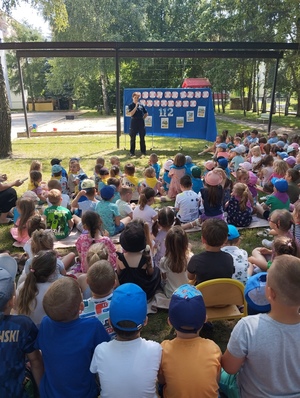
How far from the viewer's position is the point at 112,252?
387cm

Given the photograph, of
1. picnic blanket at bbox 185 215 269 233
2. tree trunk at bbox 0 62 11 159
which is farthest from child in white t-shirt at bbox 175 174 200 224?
tree trunk at bbox 0 62 11 159

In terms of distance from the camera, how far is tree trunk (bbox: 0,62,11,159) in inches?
444

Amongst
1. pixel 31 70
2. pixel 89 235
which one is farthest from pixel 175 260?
pixel 31 70

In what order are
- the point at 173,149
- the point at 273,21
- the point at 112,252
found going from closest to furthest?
the point at 112,252
the point at 173,149
the point at 273,21

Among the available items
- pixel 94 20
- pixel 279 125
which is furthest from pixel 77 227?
pixel 94 20

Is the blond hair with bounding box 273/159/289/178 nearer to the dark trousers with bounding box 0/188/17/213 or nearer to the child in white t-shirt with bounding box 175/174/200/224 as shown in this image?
the child in white t-shirt with bounding box 175/174/200/224

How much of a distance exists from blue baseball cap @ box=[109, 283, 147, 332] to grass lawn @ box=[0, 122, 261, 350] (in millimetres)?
1509

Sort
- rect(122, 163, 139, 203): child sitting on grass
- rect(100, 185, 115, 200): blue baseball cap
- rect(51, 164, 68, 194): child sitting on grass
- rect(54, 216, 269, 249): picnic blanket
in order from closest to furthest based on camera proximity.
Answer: rect(100, 185, 115, 200): blue baseball cap, rect(54, 216, 269, 249): picnic blanket, rect(51, 164, 68, 194): child sitting on grass, rect(122, 163, 139, 203): child sitting on grass

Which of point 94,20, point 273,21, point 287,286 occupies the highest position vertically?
point 94,20

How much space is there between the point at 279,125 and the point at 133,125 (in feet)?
44.3

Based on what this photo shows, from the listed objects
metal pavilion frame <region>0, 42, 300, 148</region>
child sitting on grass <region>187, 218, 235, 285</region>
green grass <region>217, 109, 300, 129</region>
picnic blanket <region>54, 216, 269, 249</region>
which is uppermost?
metal pavilion frame <region>0, 42, 300, 148</region>

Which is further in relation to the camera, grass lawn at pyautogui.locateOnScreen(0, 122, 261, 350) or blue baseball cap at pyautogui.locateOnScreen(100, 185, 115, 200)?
blue baseball cap at pyautogui.locateOnScreen(100, 185, 115, 200)

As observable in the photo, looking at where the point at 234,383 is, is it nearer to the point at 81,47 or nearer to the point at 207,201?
the point at 207,201

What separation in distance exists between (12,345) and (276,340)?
164 centimetres
